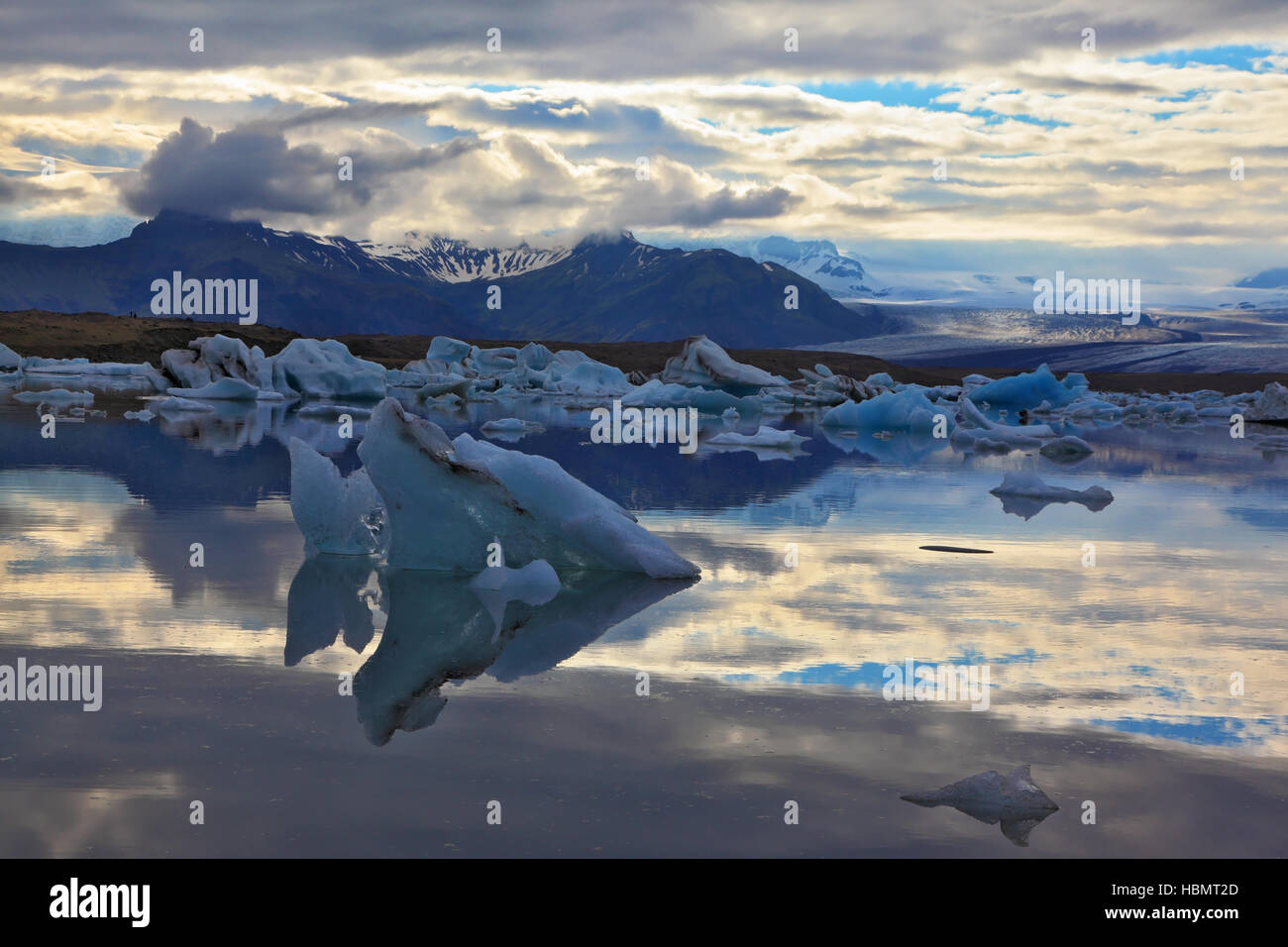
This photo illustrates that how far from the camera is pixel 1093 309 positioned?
15575 centimetres

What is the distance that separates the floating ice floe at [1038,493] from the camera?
43.4 feet

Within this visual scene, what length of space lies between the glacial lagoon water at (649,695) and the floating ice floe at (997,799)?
7 centimetres

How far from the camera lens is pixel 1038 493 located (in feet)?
44.0

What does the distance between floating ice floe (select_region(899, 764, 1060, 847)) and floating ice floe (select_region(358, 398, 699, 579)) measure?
3.94 m

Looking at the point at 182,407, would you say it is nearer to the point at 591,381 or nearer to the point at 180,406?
the point at 180,406

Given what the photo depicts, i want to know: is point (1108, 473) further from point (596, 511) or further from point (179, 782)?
point (179, 782)

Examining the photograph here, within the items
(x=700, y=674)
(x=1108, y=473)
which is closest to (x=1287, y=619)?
(x=700, y=674)

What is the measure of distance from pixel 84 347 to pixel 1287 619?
6220cm

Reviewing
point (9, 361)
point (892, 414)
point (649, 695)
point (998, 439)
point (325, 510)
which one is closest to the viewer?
point (649, 695)

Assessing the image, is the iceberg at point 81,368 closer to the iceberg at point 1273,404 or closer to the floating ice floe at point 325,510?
the iceberg at point 1273,404

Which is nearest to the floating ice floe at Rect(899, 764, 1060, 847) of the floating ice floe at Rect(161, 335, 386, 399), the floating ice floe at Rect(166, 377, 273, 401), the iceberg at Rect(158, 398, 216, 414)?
the iceberg at Rect(158, 398, 216, 414)

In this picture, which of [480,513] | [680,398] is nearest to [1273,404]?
[680,398]

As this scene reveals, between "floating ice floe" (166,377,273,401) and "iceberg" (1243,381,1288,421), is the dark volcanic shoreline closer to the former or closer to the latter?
"iceberg" (1243,381,1288,421)

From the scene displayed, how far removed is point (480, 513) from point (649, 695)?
3.01m
